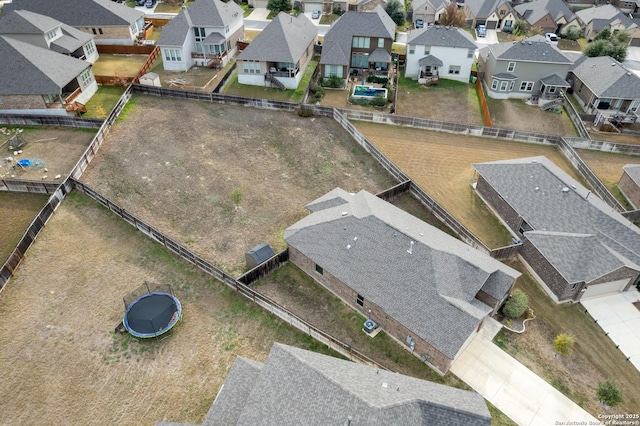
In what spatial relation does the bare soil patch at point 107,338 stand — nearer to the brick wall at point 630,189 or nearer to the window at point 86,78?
the window at point 86,78

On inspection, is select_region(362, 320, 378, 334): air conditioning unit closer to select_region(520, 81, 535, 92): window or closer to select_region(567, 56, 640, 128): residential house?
select_region(567, 56, 640, 128): residential house

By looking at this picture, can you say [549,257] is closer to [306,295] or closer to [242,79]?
[306,295]

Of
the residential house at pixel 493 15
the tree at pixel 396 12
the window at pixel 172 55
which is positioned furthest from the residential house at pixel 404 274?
the residential house at pixel 493 15

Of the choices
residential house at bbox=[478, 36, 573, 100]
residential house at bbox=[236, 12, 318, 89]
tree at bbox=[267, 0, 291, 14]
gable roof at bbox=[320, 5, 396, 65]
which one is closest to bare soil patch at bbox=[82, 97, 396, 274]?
residential house at bbox=[236, 12, 318, 89]

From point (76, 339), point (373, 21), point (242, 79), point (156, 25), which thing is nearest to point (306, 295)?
point (76, 339)

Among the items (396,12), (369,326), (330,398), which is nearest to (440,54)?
(396,12)

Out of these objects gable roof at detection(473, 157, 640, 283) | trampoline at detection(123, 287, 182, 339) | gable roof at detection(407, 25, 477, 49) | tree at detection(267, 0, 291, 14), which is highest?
gable roof at detection(407, 25, 477, 49)

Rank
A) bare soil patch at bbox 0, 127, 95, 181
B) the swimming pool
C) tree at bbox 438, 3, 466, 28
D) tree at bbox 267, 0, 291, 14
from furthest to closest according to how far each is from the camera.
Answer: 1. tree at bbox 267, 0, 291, 14
2. tree at bbox 438, 3, 466, 28
3. the swimming pool
4. bare soil patch at bbox 0, 127, 95, 181
